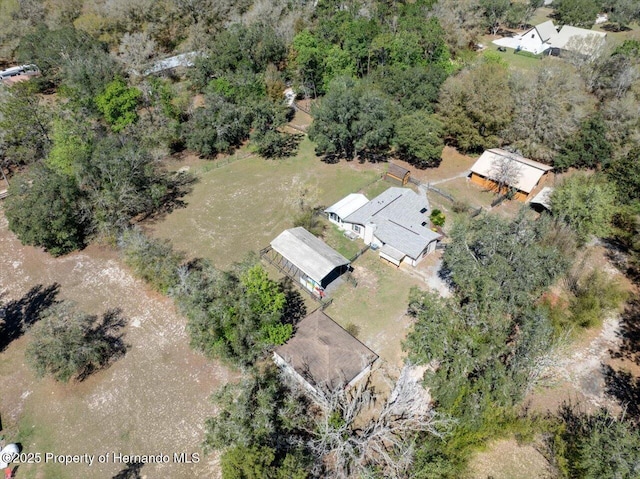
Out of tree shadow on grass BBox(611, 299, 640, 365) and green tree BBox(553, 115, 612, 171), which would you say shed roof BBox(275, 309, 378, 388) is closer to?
tree shadow on grass BBox(611, 299, 640, 365)

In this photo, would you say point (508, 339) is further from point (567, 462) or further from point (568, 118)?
point (568, 118)

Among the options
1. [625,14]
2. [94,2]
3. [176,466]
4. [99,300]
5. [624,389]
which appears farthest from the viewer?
[625,14]

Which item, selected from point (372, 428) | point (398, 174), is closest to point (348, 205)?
point (398, 174)

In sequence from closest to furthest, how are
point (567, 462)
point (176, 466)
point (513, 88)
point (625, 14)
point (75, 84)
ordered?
1. point (567, 462)
2. point (176, 466)
3. point (513, 88)
4. point (75, 84)
5. point (625, 14)

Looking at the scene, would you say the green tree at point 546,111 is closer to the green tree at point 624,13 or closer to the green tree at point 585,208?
the green tree at point 585,208

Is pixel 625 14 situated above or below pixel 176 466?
above

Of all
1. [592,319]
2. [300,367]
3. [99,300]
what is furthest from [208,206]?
[592,319]
